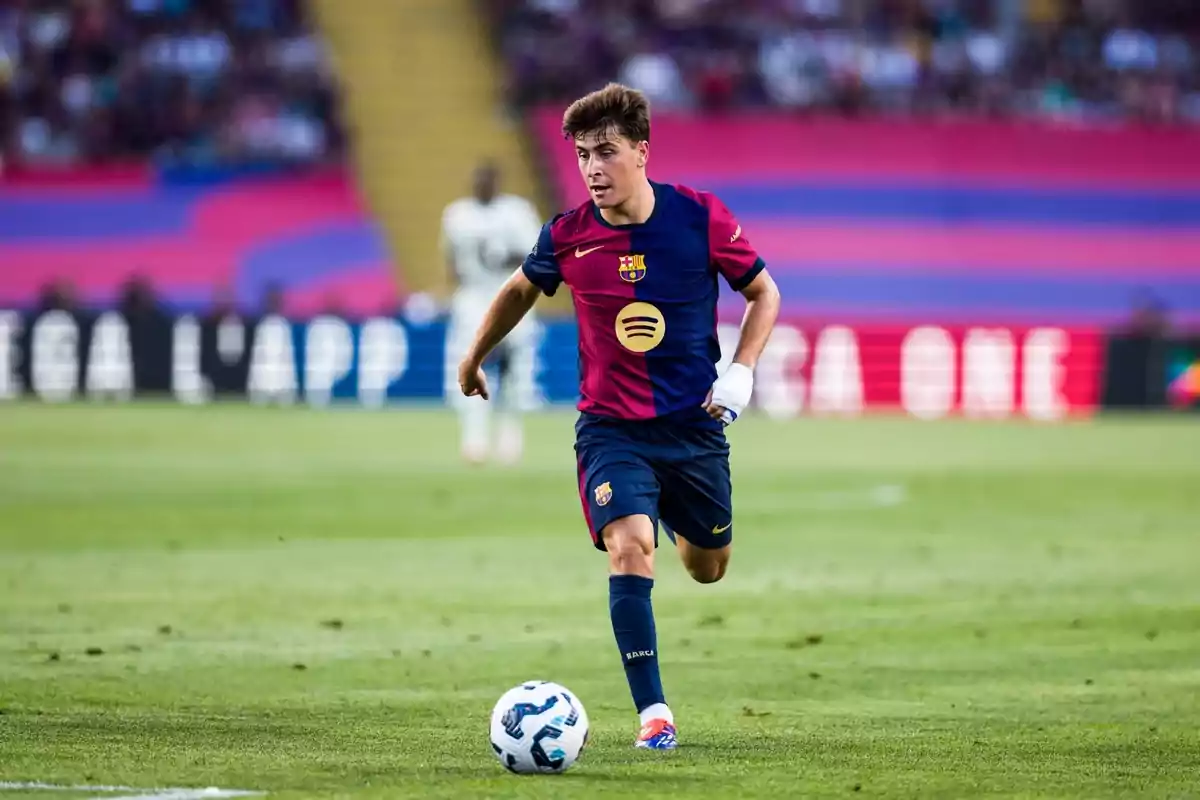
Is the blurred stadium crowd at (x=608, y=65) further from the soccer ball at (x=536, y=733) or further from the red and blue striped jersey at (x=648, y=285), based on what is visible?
the soccer ball at (x=536, y=733)

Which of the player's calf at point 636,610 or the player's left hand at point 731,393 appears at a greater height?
the player's left hand at point 731,393

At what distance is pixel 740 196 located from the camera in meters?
39.9

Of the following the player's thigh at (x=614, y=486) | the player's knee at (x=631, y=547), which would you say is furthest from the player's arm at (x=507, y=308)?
the player's knee at (x=631, y=547)

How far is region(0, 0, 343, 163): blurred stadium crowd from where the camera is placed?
38.8 m

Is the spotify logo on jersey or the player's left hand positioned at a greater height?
the spotify logo on jersey

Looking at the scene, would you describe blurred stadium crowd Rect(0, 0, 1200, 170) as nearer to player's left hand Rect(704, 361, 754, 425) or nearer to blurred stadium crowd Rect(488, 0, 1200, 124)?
blurred stadium crowd Rect(488, 0, 1200, 124)

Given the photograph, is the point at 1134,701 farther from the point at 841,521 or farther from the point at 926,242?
the point at 926,242

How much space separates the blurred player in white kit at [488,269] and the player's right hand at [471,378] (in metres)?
11.1

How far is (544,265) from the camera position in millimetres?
8219

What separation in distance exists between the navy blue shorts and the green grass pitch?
77cm

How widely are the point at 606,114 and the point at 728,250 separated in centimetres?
73

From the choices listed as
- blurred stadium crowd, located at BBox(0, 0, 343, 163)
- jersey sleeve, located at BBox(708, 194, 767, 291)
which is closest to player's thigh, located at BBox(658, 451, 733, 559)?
jersey sleeve, located at BBox(708, 194, 767, 291)

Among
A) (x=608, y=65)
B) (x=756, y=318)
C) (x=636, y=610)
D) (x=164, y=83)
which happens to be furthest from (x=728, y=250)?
(x=164, y=83)

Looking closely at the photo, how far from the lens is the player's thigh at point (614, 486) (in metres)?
7.86
